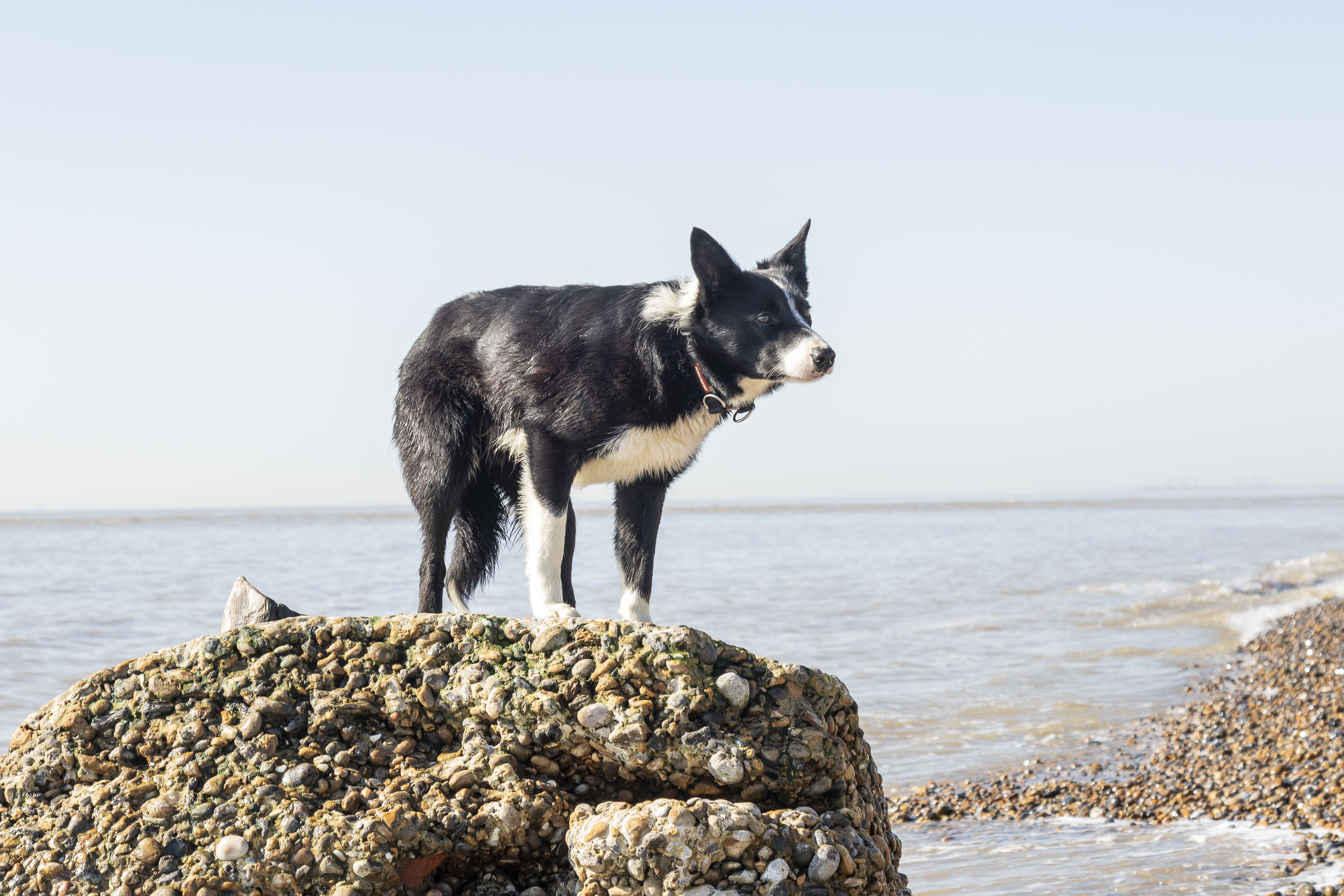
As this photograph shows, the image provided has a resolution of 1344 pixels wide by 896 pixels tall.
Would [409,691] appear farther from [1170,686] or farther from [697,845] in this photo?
[1170,686]

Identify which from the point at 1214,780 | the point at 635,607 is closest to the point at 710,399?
the point at 635,607

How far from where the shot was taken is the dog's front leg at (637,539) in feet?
18.1

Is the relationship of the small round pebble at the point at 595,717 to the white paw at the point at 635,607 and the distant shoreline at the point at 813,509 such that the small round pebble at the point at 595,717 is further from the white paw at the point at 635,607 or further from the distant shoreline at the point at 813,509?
the distant shoreline at the point at 813,509

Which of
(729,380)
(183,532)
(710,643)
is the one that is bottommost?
(183,532)

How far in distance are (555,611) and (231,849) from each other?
1820 millimetres

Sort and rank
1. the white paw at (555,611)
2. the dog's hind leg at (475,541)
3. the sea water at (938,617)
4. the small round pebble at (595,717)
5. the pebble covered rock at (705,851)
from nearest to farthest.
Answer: the pebble covered rock at (705,851) < the small round pebble at (595,717) < the white paw at (555,611) < the dog's hind leg at (475,541) < the sea water at (938,617)

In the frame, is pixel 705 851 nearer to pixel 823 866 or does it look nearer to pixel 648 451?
pixel 823 866

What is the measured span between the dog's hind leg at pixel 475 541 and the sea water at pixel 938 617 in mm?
185

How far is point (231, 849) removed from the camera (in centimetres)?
349

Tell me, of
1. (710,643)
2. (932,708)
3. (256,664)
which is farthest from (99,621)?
(710,643)

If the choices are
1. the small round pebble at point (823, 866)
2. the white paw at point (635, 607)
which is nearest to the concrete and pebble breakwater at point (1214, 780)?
the white paw at point (635, 607)

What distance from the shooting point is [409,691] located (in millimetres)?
3816

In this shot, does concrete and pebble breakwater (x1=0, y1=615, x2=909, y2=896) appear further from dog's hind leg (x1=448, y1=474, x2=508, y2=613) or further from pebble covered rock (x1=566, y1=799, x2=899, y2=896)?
dog's hind leg (x1=448, y1=474, x2=508, y2=613)

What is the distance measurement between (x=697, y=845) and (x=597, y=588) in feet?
49.1
